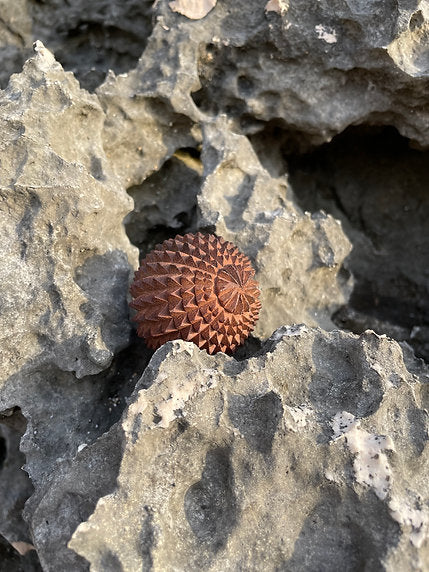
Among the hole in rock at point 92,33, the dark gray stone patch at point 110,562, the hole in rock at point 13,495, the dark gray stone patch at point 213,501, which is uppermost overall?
the hole in rock at point 92,33

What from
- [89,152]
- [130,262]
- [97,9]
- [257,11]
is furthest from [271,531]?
[97,9]

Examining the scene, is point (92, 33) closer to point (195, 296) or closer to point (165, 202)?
point (165, 202)

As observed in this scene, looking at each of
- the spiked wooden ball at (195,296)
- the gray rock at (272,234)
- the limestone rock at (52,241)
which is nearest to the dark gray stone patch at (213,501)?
the spiked wooden ball at (195,296)

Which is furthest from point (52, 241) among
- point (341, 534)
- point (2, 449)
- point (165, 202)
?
point (341, 534)

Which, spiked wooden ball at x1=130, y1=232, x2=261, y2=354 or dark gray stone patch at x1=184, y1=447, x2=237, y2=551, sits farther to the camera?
spiked wooden ball at x1=130, y1=232, x2=261, y2=354

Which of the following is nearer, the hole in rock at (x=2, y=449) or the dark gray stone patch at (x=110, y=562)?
the dark gray stone patch at (x=110, y=562)

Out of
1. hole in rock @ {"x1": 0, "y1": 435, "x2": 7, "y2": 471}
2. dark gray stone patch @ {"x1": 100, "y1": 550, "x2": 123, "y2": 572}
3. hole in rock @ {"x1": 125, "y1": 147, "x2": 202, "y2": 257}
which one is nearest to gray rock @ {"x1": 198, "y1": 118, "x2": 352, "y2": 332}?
hole in rock @ {"x1": 125, "y1": 147, "x2": 202, "y2": 257}

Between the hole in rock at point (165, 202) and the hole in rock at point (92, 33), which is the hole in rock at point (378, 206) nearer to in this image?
the hole in rock at point (165, 202)

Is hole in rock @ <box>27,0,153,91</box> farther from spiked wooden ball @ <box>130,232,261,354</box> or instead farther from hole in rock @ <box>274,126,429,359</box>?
spiked wooden ball @ <box>130,232,261,354</box>
